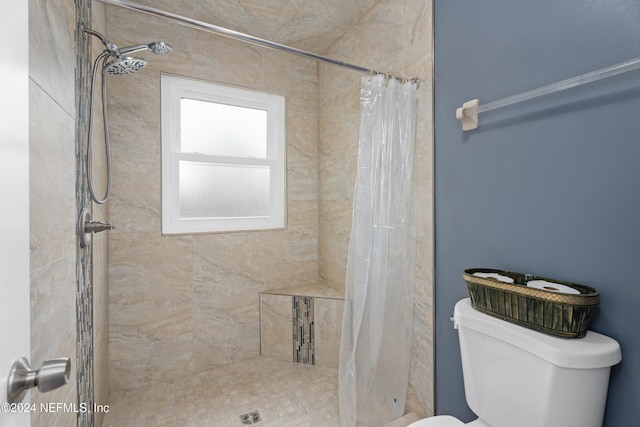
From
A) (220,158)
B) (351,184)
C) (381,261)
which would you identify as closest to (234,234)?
(220,158)

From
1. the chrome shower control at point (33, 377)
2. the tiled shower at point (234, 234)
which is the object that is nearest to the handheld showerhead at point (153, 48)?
the tiled shower at point (234, 234)

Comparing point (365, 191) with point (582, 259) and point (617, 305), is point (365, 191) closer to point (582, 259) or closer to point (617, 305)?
point (582, 259)

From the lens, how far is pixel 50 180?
0.90 metres

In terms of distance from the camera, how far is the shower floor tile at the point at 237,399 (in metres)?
1.74

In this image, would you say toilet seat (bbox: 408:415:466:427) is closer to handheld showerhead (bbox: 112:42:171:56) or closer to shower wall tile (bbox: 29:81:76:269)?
shower wall tile (bbox: 29:81:76:269)

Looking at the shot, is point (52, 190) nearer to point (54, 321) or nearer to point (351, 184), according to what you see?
point (54, 321)

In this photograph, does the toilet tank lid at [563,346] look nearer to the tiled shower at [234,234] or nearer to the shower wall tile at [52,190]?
the tiled shower at [234,234]

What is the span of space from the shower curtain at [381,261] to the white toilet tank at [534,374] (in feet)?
1.76

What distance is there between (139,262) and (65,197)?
1.08 m

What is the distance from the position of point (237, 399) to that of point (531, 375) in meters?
1.70

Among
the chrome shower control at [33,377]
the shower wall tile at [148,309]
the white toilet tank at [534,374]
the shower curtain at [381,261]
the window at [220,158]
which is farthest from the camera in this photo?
the window at [220,158]

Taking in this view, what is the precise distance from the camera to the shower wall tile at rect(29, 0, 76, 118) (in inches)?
30.4

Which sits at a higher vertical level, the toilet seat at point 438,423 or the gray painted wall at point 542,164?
the gray painted wall at point 542,164

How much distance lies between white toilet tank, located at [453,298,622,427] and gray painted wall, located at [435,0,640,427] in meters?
0.12
